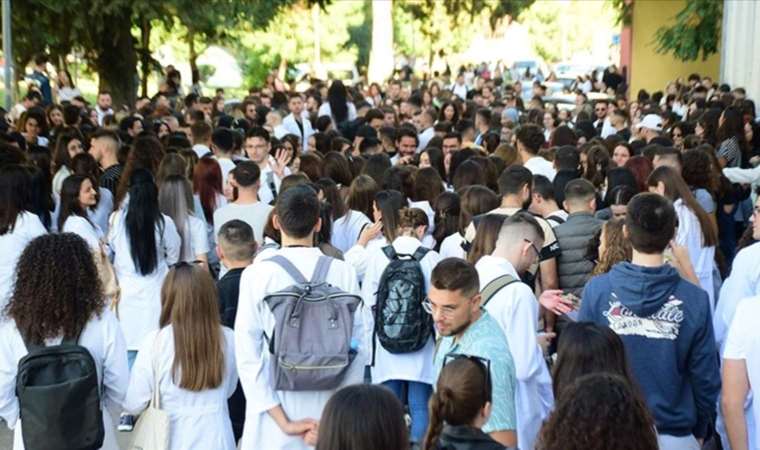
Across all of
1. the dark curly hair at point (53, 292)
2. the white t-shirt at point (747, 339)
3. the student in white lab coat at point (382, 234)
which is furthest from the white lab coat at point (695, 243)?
the dark curly hair at point (53, 292)

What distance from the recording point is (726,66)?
2630 cm

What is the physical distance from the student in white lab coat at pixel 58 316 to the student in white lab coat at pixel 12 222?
8.34 feet

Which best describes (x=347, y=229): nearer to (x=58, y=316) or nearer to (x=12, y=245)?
(x=12, y=245)

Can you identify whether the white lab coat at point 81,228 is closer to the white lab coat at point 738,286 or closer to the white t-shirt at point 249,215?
the white t-shirt at point 249,215

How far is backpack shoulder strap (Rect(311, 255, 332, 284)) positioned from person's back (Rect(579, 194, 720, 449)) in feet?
4.22

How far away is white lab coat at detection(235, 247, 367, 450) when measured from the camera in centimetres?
537

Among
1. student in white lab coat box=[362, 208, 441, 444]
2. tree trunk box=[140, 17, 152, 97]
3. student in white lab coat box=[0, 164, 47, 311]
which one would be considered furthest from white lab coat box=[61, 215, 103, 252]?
tree trunk box=[140, 17, 152, 97]

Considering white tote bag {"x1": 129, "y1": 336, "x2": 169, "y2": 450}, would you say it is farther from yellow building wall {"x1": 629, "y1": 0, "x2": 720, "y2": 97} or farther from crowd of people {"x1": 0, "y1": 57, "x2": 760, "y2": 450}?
yellow building wall {"x1": 629, "y1": 0, "x2": 720, "y2": 97}

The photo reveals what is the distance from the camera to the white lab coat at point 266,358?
5.37m

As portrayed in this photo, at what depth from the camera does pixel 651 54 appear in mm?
35281

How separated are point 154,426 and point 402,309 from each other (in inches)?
67.8

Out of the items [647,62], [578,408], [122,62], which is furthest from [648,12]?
[578,408]

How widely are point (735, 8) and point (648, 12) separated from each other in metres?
10.0

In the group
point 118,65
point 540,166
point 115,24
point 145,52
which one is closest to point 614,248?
point 540,166
